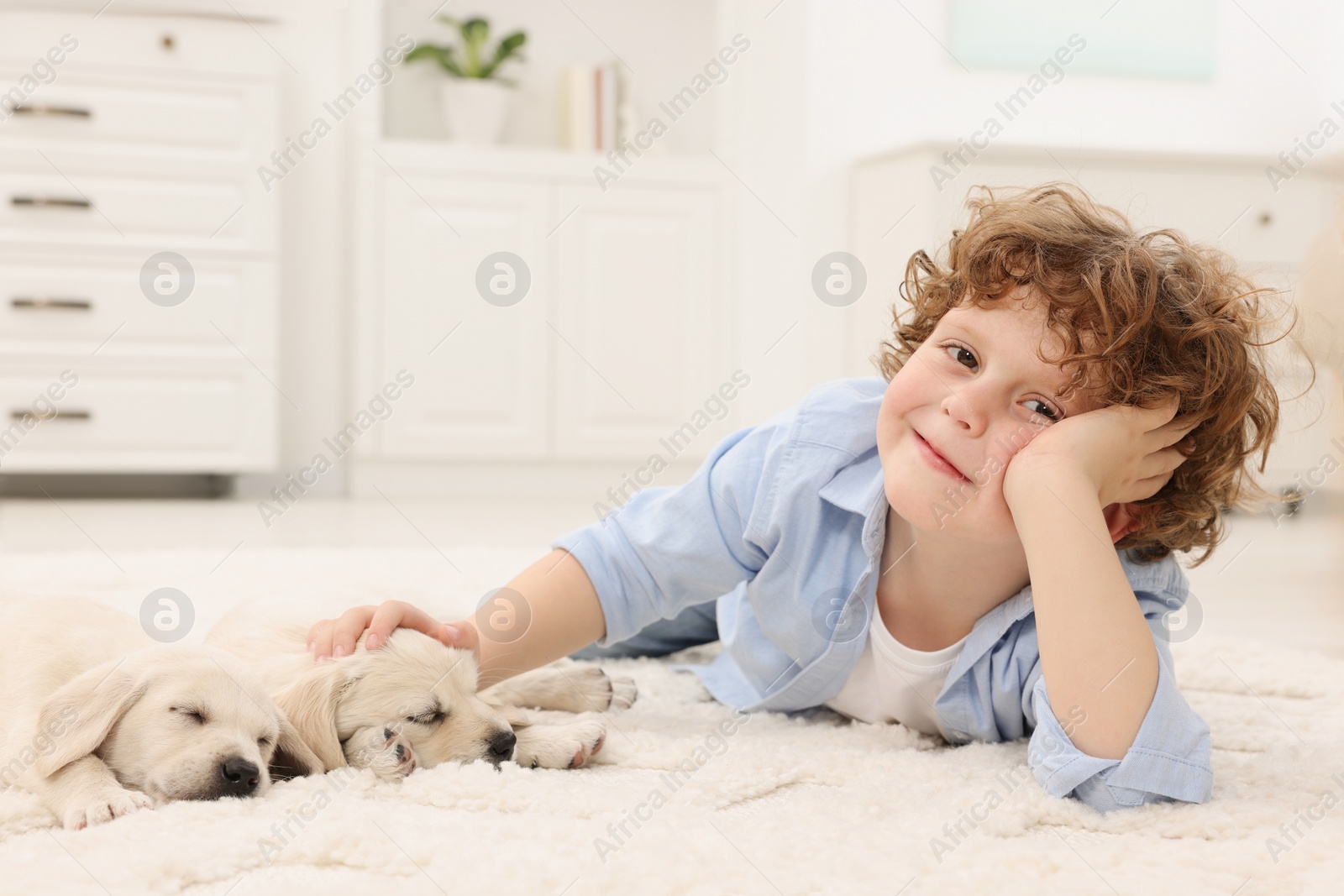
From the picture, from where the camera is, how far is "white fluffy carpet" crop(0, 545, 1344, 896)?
598mm

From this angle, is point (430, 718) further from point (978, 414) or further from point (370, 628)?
point (978, 414)

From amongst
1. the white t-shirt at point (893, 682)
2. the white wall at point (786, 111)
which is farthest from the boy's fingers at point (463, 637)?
the white wall at point (786, 111)

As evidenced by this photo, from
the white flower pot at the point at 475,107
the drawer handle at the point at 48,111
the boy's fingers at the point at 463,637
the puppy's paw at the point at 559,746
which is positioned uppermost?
the white flower pot at the point at 475,107

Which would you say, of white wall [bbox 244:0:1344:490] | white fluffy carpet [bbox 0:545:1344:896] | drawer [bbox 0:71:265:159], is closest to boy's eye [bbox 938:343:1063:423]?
white fluffy carpet [bbox 0:545:1344:896]

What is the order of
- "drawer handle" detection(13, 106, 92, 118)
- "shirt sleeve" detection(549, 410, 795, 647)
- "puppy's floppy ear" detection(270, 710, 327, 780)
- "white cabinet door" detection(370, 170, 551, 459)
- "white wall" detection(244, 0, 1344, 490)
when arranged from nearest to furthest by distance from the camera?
"puppy's floppy ear" detection(270, 710, 327, 780), "shirt sleeve" detection(549, 410, 795, 647), "drawer handle" detection(13, 106, 92, 118), "white wall" detection(244, 0, 1344, 490), "white cabinet door" detection(370, 170, 551, 459)

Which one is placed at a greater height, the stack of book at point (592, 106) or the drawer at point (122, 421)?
A: the stack of book at point (592, 106)

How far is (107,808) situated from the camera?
2.15 feet

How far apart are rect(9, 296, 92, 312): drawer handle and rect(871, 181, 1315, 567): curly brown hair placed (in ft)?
8.45

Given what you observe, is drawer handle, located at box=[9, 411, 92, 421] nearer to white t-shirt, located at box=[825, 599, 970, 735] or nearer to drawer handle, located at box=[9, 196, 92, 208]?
→ drawer handle, located at box=[9, 196, 92, 208]

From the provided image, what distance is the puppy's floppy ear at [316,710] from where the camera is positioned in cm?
Answer: 75

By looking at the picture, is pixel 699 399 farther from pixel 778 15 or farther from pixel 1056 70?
pixel 1056 70

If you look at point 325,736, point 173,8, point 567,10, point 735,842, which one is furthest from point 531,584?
point 567,10

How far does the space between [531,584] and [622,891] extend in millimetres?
397

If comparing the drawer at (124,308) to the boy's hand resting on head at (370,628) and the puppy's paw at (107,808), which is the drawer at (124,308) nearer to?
the boy's hand resting on head at (370,628)
